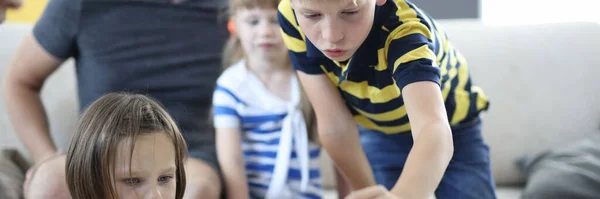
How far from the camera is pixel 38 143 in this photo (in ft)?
5.46

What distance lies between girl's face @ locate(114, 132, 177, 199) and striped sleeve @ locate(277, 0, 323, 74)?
0.31 metres

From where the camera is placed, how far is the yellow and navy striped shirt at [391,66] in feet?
3.44

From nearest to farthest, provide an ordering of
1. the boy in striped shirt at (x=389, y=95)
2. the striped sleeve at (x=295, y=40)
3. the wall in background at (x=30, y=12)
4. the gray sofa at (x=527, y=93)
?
the boy in striped shirt at (x=389, y=95) → the striped sleeve at (x=295, y=40) → the gray sofa at (x=527, y=93) → the wall in background at (x=30, y=12)

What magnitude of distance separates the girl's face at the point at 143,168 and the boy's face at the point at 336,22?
266 mm

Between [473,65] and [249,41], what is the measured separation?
0.64m

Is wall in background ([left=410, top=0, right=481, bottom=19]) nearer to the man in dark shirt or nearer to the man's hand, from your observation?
the man in dark shirt

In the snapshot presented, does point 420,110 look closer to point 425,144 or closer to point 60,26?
point 425,144

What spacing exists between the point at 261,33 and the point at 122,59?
347mm

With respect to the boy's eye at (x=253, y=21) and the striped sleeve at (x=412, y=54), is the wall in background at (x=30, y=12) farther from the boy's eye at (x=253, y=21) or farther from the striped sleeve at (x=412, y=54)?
the striped sleeve at (x=412, y=54)

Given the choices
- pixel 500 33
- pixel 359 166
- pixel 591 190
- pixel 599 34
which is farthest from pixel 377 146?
pixel 599 34

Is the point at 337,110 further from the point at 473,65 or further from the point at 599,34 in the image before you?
the point at 599,34

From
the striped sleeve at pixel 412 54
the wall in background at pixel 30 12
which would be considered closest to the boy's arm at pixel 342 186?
the striped sleeve at pixel 412 54

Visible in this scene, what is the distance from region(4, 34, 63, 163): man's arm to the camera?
66.1 inches

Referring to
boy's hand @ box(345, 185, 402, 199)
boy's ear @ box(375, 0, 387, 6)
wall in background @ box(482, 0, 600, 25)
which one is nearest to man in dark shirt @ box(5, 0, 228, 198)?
boy's ear @ box(375, 0, 387, 6)
